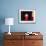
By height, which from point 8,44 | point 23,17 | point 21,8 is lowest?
point 8,44

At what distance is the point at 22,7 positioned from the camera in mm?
4668

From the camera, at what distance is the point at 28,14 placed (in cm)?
469

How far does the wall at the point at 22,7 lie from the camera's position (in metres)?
4.66

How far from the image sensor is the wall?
4664 mm

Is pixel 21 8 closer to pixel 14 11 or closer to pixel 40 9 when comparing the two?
pixel 14 11

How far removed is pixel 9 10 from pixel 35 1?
94cm

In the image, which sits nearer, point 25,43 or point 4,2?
point 25,43

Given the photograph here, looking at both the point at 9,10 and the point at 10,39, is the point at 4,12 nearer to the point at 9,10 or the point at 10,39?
the point at 9,10

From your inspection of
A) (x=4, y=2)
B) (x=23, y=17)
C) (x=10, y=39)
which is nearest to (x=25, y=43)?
(x=10, y=39)

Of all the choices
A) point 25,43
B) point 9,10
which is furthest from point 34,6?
point 25,43

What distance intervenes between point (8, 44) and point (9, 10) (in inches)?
47.4

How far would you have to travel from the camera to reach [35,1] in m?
4.68

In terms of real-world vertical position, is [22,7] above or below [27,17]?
above

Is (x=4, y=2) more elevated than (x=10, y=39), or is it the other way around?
(x=4, y=2)
